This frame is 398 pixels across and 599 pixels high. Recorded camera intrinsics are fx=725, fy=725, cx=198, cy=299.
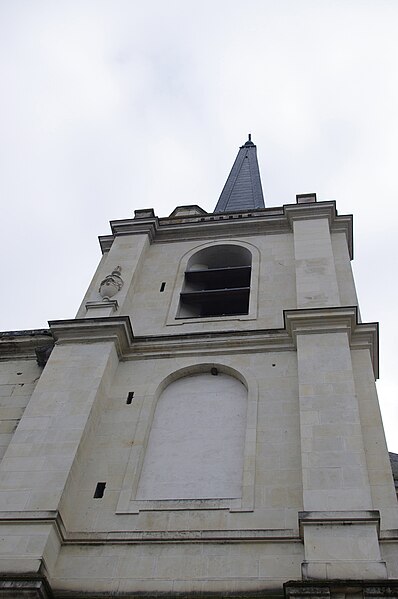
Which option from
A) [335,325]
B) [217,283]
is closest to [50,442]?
[335,325]

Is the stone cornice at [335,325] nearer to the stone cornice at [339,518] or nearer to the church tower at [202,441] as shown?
the church tower at [202,441]

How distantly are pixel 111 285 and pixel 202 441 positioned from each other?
6515mm

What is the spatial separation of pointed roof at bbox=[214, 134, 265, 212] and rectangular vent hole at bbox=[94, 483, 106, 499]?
15258 millimetres

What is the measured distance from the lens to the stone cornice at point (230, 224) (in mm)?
21953

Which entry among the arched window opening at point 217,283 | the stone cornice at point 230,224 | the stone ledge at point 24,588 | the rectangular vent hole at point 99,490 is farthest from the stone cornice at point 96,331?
the stone ledge at point 24,588

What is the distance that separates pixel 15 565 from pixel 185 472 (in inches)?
144

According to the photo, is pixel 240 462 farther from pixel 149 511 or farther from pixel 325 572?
pixel 325 572

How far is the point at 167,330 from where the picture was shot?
717 inches

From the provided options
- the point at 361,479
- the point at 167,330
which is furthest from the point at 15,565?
the point at 167,330

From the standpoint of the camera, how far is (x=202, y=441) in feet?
47.1

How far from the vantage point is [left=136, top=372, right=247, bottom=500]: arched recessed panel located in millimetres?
13297

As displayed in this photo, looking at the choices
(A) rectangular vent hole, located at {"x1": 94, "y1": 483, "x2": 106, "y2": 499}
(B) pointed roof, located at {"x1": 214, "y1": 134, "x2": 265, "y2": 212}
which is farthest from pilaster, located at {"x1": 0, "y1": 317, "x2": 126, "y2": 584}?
(B) pointed roof, located at {"x1": 214, "y1": 134, "x2": 265, "y2": 212}

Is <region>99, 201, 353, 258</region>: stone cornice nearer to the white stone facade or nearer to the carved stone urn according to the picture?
the white stone facade

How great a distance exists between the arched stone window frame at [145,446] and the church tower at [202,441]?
1.3 inches
